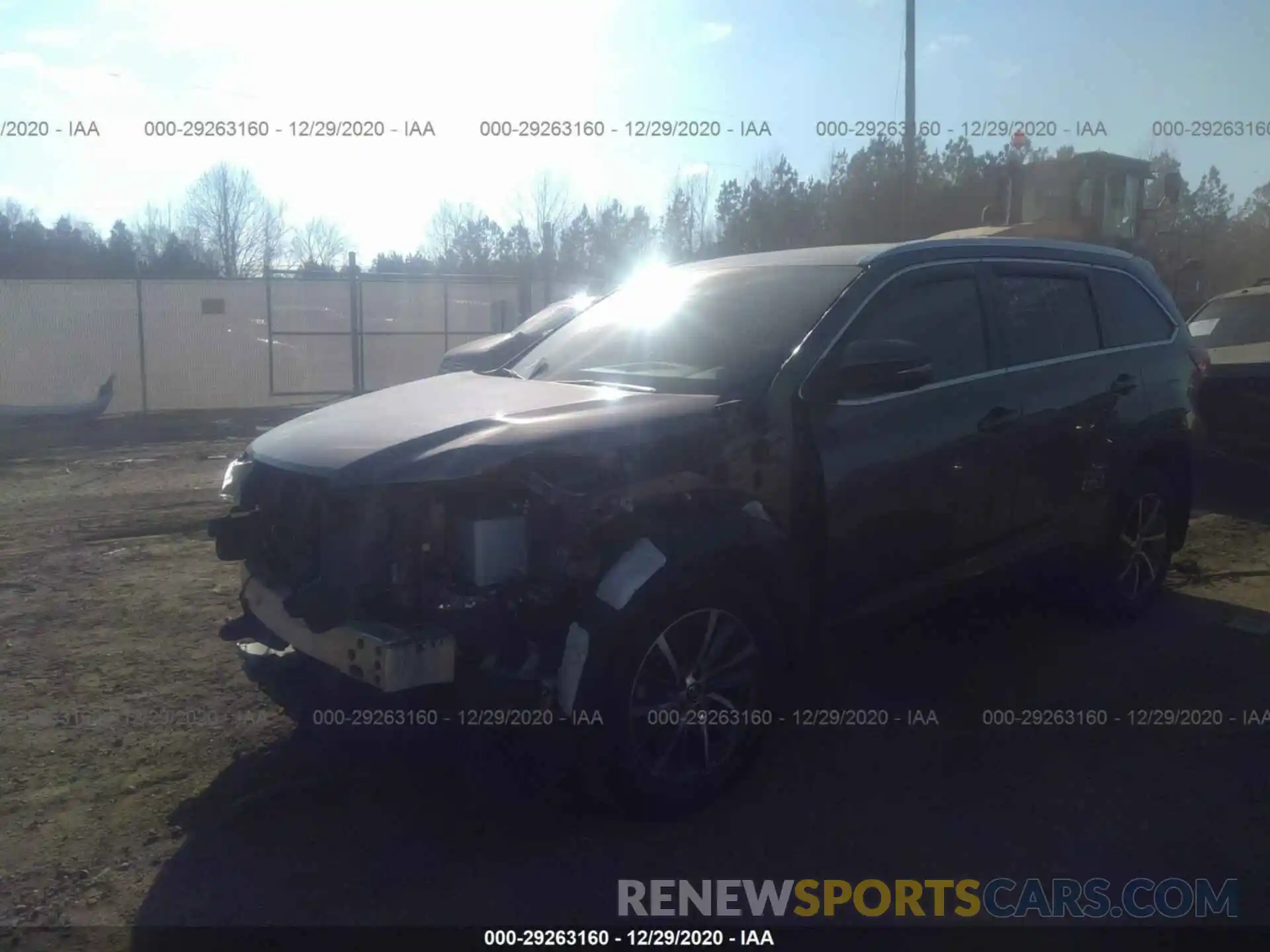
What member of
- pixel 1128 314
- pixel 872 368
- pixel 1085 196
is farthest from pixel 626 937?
pixel 1085 196

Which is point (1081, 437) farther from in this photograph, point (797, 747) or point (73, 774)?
point (73, 774)

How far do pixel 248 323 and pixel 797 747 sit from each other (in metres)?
15.1

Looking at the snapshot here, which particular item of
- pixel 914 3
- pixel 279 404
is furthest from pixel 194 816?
pixel 914 3

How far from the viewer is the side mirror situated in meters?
3.86

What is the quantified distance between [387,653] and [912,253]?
273 cm

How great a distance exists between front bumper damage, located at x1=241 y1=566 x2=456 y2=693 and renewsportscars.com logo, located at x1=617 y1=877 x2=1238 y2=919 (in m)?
0.87

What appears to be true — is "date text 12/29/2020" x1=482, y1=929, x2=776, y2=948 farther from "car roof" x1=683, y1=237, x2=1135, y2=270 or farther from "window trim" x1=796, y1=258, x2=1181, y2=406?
"car roof" x1=683, y1=237, x2=1135, y2=270

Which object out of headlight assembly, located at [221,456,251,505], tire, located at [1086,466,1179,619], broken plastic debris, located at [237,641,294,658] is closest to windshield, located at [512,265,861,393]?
headlight assembly, located at [221,456,251,505]

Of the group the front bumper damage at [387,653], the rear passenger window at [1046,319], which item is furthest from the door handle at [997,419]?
the front bumper damage at [387,653]

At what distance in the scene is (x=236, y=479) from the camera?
3982mm

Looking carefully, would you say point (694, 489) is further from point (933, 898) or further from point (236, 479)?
point (236, 479)

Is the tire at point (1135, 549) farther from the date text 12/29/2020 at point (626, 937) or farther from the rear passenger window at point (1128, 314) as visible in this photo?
the date text 12/29/2020 at point (626, 937)

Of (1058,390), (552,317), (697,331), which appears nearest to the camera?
(697,331)

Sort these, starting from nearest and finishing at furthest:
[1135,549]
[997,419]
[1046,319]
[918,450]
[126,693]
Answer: [918,450] < [997,419] < [126,693] < [1046,319] < [1135,549]
